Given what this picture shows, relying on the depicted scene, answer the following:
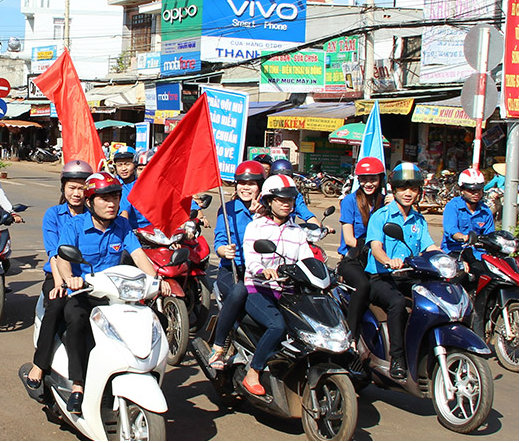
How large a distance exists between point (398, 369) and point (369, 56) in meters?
18.0

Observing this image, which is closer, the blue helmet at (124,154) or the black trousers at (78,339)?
the black trousers at (78,339)

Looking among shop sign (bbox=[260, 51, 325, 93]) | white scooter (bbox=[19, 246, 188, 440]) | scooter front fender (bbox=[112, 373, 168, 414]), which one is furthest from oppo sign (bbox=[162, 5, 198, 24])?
scooter front fender (bbox=[112, 373, 168, 414])

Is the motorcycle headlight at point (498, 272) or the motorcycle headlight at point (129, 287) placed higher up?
the motorcycle headlight at point (129, 287)

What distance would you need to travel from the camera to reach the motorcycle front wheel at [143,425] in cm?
381

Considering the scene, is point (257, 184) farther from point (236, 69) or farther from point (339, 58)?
point (236, 69)

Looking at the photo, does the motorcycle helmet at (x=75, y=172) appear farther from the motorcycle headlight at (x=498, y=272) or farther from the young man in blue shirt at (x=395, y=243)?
the motorcycle headlight at (x=498, y=272)

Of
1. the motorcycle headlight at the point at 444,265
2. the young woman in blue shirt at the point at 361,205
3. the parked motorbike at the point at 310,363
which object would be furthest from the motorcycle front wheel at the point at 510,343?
the parked motorbike at the point at 310,363

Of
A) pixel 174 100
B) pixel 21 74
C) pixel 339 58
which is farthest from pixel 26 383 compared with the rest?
pixel 21 74

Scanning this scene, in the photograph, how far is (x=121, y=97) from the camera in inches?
1528

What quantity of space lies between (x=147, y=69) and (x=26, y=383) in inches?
→ 1393

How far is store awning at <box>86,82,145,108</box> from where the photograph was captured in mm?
38094

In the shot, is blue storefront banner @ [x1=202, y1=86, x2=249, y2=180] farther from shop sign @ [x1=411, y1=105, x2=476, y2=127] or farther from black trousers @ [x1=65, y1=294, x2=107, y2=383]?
shop sign @ [x1=411, y1=105, x2=476, y2=127]

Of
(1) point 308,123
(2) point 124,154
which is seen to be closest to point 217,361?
(2) point 124,154

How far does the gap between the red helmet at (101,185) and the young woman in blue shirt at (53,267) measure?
15.2 inches
